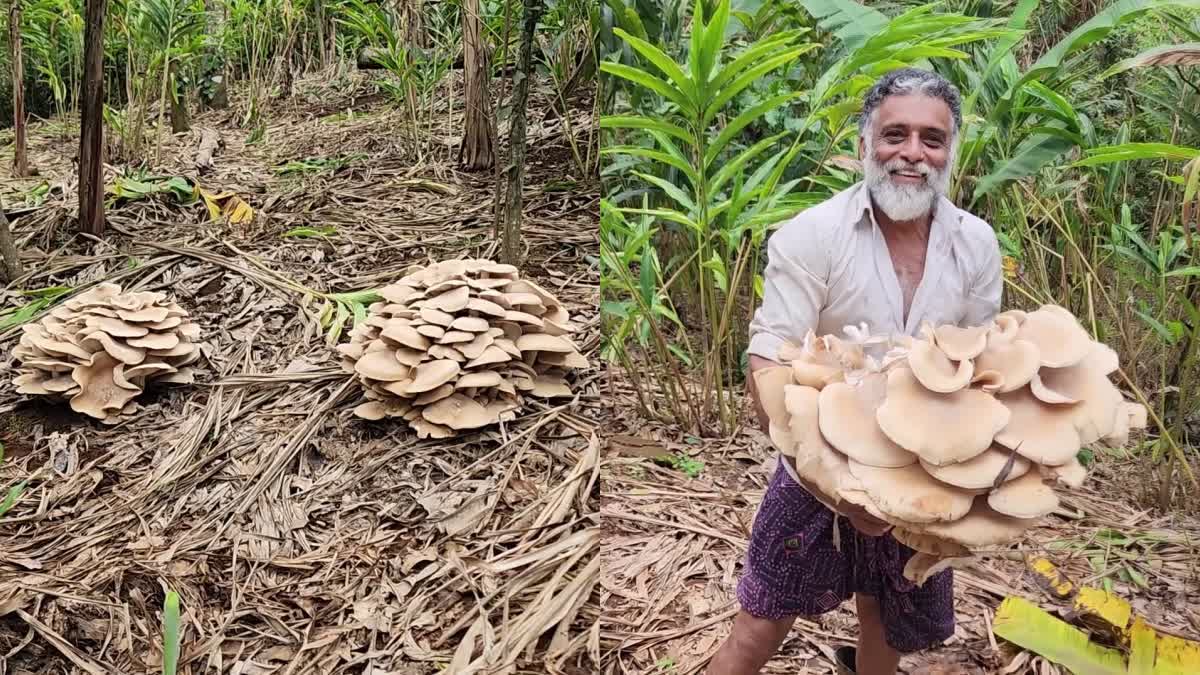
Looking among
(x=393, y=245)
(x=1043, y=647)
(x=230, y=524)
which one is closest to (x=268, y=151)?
(x=393, y=245)

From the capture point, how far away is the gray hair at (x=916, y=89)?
3.87ft

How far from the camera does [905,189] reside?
1.19 m

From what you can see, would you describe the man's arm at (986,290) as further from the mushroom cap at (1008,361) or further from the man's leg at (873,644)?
the man's leg at (873,644)

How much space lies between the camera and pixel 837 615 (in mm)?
1799

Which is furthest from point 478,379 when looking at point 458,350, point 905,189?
point 905,189

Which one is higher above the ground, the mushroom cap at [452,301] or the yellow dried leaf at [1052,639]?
the mushroom cap at [452,301]

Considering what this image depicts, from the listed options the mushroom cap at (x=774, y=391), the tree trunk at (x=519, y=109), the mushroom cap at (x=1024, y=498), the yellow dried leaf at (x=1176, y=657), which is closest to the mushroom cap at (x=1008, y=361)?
the mushroom cap at (x=1024, y=498)

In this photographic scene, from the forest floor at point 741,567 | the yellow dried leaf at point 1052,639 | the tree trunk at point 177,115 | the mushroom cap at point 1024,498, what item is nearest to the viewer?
the mushroom cap at point 1024,498

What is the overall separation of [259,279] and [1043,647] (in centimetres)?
278

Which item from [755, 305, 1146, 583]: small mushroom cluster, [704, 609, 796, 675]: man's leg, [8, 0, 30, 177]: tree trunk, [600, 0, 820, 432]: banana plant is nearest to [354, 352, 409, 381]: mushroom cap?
[600, 0, 820, 432]: banana plant

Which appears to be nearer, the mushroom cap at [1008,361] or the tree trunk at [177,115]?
the mushroom cap at [1008,361]

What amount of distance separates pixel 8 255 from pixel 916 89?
328cm

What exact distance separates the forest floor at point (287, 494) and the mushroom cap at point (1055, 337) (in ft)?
3.64

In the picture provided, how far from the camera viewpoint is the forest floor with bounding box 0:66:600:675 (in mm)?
1701
